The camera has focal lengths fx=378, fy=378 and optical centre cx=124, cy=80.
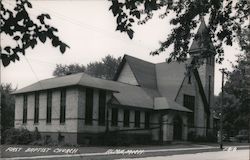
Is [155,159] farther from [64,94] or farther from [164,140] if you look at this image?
[164,140]

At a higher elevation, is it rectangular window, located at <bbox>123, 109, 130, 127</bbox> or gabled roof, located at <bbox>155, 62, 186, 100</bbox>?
gabled roof, located at <bbox>155, 62, 186, 100</bbox>

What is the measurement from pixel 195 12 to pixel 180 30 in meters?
1.26

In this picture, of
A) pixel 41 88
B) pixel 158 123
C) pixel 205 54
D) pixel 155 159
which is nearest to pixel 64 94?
pixel 41 88

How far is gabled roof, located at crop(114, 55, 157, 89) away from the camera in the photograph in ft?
161

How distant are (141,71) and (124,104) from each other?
12.2 meters

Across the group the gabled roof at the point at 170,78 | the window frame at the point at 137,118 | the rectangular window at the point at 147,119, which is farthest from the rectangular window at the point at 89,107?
the gabled roof at the point at 170,78

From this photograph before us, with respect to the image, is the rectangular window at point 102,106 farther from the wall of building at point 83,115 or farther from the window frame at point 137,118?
the window frame at point 137,118

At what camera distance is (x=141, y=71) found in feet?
166

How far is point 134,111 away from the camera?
Answer: 42.2 meters

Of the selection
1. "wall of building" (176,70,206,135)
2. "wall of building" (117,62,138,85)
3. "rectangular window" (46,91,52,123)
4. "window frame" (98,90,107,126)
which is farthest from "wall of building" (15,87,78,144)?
"wall of building" (176,70,206,135)

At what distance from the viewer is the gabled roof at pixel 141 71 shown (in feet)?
161

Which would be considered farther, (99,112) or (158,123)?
(158,123)

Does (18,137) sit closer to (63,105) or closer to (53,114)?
(53,114)

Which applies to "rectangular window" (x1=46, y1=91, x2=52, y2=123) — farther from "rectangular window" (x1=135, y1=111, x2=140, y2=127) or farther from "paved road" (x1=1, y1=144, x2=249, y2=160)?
"rectangular window" (x1=135, y1=111, x2=140, y2=127)
